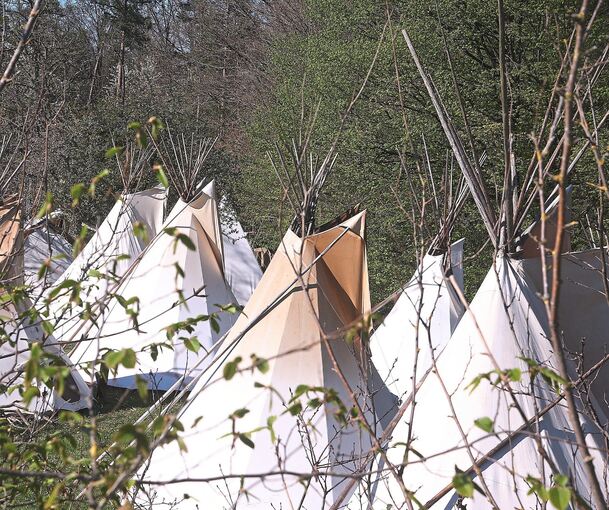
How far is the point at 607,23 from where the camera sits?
34.8ft

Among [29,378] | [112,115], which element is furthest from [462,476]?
[112,115]

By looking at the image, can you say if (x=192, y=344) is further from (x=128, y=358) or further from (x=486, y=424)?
(x=486, y=424)

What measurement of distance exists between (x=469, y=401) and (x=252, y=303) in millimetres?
1984

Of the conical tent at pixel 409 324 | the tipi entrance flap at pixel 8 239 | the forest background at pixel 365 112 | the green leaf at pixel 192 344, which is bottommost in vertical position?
the green leaf at pixel 192 344

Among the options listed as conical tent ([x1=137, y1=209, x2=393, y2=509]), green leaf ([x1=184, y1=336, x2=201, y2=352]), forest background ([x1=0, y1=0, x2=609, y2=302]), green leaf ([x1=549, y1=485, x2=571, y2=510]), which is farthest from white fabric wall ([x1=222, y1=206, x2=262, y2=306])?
green leaf ([x1=549, y1=485, x2=571, y2=510])

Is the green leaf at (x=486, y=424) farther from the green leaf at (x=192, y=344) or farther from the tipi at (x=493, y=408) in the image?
the tipi at (x=493, y=408)

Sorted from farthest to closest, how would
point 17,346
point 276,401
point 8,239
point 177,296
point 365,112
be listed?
1. point 365,112
2. point 8,239
3. point 177,296
4. point 276,401
5. point 17,346

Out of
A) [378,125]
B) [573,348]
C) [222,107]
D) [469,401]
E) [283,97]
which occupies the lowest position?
[469,401]

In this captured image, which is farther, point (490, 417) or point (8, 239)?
point (8, 239)

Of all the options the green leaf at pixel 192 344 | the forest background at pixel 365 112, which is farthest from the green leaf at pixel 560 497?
the forest background at pixel 365 112

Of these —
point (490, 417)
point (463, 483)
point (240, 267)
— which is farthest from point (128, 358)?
point (240, 267)

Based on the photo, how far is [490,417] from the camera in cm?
355

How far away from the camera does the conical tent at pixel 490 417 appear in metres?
3.36

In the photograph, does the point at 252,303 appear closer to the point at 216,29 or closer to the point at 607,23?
the point at 607,23
